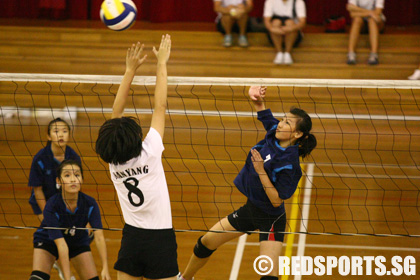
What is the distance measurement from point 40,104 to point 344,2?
6.81 meters

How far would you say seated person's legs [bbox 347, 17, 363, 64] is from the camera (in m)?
10.8

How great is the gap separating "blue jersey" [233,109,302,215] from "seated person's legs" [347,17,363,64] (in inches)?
281

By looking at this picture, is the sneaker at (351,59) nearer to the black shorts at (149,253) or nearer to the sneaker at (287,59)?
the sneaker at (287,59)

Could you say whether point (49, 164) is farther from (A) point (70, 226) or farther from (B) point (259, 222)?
(B) point (259, 222)

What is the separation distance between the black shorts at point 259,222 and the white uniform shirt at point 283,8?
7.10m

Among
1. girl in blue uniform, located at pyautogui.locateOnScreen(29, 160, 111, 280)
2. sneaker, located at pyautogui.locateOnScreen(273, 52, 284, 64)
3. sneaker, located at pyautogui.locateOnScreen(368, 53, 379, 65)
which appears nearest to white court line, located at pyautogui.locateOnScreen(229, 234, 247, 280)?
girl in blue uniform, located at pyautogui.locateOnScreen(29, 160, 111, 280)

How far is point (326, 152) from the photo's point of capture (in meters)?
9.05

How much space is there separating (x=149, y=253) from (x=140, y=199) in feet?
1.06

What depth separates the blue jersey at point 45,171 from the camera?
15.8 ft

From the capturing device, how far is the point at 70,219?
4379 mm

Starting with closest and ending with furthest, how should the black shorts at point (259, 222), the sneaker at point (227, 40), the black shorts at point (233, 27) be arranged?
the black shorts at point (259, 222) < the sneaker at point (227, 40) < the black shorts at point (233, 27)

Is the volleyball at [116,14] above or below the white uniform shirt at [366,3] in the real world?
below

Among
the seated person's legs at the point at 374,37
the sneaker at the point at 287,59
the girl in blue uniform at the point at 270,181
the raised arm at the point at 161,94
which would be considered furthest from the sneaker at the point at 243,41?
the raised arm at the point at 161,94

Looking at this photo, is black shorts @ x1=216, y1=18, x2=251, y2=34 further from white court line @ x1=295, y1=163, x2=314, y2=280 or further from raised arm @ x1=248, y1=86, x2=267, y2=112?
raised arm @ x1=248, y1=86, x2=267, y2=112
